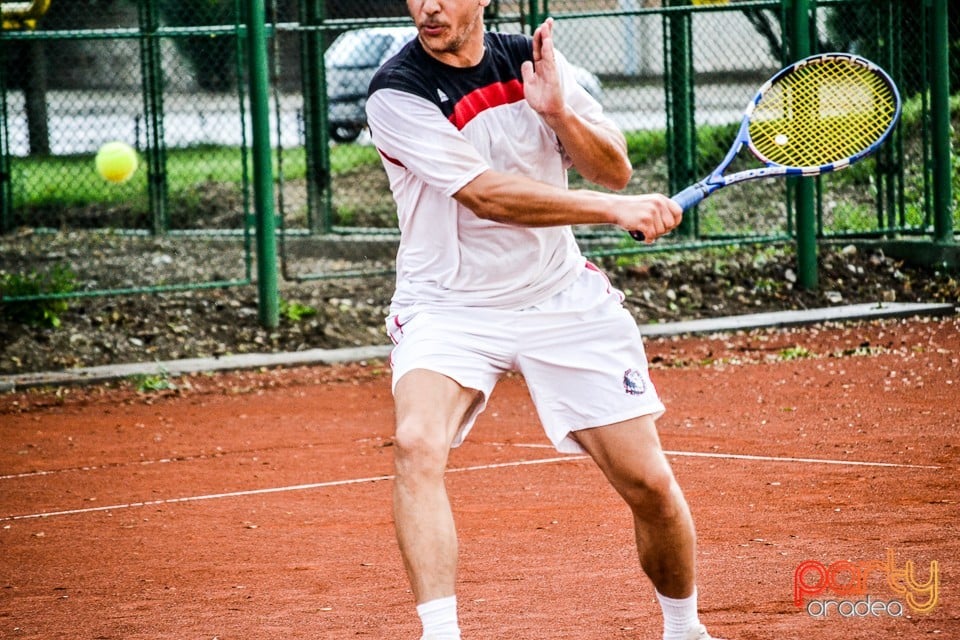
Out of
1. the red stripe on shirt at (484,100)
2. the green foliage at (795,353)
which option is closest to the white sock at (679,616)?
the red stripe on shirt at (484,100)

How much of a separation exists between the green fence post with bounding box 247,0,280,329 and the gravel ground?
0.26m

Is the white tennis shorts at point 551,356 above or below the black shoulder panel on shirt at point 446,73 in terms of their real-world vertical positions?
below

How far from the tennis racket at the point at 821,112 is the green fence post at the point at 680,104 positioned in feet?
19.9

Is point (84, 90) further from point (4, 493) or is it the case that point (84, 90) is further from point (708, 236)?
point (4, 493)

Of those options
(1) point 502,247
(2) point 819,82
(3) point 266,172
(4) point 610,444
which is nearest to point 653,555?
(4) point 610,444

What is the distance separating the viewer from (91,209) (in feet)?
45.9

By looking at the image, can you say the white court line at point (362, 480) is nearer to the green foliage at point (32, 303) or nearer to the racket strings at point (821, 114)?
the racket strings at point (821, 114)

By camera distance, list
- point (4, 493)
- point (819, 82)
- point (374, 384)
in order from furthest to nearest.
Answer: point (374, 384)
point (4, 493)
point (819, 82)

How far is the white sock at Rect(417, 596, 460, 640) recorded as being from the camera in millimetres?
3514

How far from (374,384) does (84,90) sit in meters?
6.61

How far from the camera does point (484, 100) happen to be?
13.2 ft

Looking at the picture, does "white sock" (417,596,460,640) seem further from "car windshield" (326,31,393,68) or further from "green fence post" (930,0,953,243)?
"car windshield" (326,31,393,68)

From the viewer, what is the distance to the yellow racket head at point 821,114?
17.7 ft

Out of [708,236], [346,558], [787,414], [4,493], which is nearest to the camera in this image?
[346,558]
